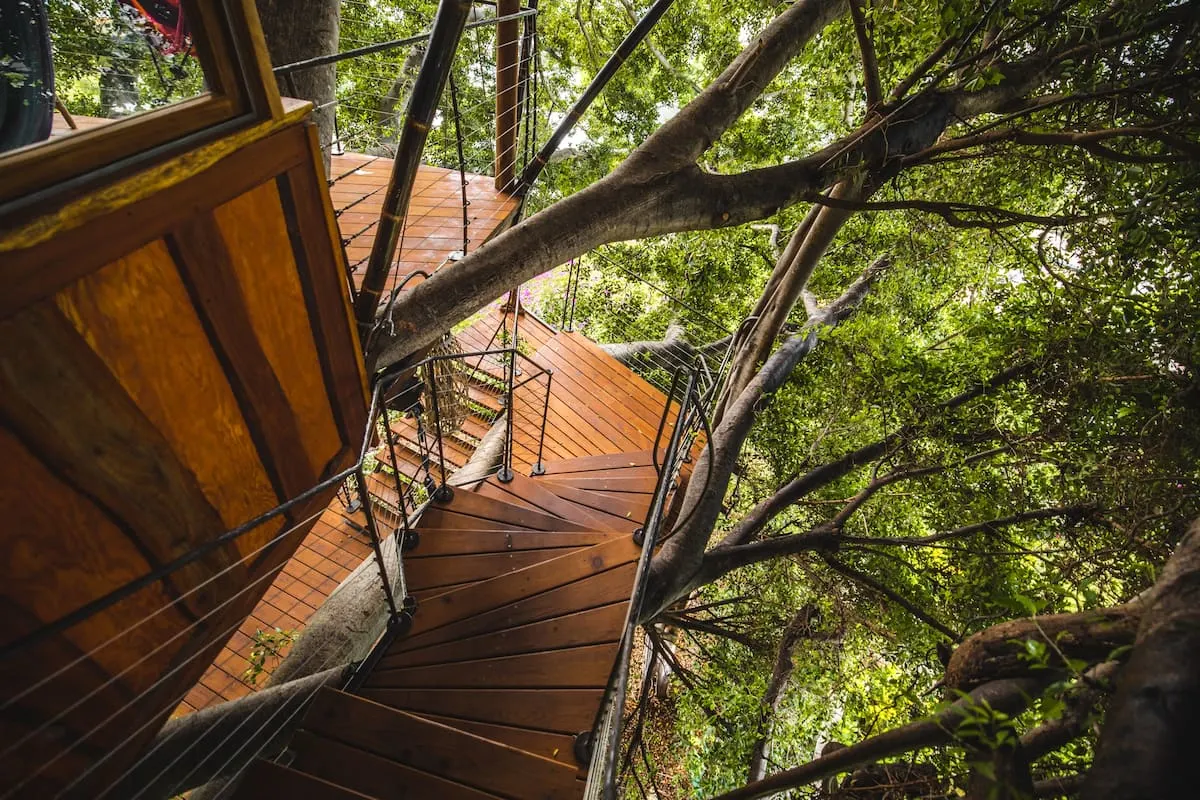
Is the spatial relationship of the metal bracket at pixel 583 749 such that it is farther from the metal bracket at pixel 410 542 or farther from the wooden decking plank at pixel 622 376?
the wooden decking plank at pixel 622 376

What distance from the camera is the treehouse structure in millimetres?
1214

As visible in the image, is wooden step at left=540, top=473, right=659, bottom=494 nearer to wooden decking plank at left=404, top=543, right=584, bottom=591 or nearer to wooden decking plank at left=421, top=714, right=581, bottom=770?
wooden decking plank at left=404, top=543, right=584, bottom=591

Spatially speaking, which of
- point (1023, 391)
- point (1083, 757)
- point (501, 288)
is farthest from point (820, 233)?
point (1083, 757)

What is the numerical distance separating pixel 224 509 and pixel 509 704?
1.78 metres

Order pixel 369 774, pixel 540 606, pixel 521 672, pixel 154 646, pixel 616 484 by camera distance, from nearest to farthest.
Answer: pixel 154 646 → pixel 369 774 → pixel 521 672 → pixel 540 606 → pixel 616 484

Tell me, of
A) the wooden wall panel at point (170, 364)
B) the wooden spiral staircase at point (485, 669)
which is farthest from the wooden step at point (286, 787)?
the wooden wall panel at point (170, 364)

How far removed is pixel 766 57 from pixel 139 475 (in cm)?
361

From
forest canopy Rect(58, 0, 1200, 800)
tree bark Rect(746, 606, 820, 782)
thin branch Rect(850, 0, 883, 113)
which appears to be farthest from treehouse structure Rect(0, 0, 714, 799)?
tree bark Rect(746, 606, 820, 782)

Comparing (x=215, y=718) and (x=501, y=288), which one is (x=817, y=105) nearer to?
(x=501, y=288)

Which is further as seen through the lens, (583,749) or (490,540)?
(490,540)

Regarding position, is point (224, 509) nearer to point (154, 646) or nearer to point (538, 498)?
point (154, 646)

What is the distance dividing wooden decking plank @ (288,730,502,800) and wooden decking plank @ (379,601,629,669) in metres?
0.66

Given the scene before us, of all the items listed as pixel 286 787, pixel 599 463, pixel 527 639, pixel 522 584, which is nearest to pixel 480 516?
pixel 522 584

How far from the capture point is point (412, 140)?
1.98 metres
